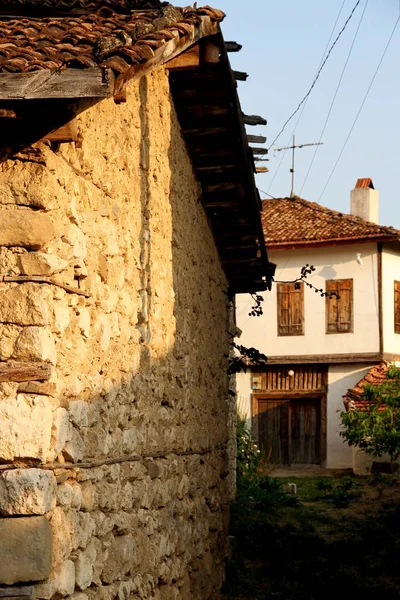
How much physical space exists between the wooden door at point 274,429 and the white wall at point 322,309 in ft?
4.33

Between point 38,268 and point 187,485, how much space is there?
3570mm

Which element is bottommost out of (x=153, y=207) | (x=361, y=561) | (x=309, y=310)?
(x=361, y=561)

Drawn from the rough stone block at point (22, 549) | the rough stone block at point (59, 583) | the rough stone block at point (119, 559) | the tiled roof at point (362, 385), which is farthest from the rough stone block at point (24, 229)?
the tiled roof at point (362, 385)

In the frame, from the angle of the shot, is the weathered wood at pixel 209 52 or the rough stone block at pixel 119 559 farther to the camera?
the weathered wood at pixel 209 52

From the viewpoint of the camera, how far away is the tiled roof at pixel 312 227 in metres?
24.9

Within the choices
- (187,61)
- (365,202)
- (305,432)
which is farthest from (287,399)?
(187,61)

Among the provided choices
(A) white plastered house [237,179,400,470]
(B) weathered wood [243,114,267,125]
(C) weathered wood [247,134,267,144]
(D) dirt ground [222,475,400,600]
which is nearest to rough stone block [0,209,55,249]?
(B) weathered wood [243,114,267,125]

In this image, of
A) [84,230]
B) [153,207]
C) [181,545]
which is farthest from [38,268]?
[181,545]

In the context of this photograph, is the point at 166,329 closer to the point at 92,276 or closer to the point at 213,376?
the point at 92,276

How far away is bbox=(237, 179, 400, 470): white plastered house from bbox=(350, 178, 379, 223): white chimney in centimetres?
90

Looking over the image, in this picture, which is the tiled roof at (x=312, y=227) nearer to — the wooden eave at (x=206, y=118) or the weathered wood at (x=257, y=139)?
the wooden eave at (x=206, y=118)

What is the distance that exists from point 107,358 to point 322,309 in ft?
67.1

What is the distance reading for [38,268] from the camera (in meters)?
4.64

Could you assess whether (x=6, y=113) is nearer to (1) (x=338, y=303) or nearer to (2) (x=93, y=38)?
(2) (x=93, y=38)
